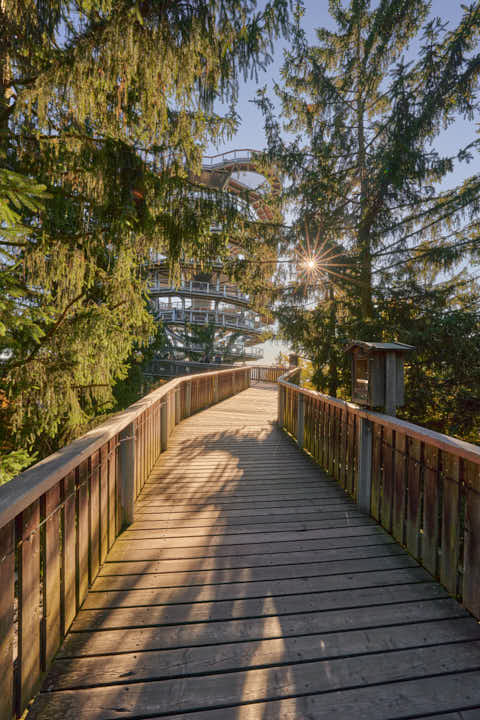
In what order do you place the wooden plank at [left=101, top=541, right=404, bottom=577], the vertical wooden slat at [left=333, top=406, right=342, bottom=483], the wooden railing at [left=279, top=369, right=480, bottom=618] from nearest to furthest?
1. the wooden railing at [left=279, top=369, right=480, bottom=618]
2. the wooden plank at [left=101, top=541, right=404, bottom=577]
3. the vertical wooden slat at [left=333, top=406, right=342, bottom=483]

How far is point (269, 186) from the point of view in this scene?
879 centimetres

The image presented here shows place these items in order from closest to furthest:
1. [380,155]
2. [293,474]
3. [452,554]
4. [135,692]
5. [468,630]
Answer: [135,692] < [468,630] < [452,554] < [293,474] < [380,155]

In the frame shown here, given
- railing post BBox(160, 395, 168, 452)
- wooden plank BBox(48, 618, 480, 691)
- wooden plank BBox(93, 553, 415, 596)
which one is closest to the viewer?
wooden plank BBox(48, 618, 480, 691)

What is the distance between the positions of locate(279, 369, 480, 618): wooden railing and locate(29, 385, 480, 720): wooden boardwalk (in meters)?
0.16

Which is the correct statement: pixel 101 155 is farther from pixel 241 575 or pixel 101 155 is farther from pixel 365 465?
pixel 365 465

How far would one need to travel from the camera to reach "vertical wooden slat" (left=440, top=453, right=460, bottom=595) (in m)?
2.19

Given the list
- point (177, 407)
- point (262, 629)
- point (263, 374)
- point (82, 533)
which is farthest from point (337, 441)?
point (263, 374)

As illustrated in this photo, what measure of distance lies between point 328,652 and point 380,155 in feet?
30.6

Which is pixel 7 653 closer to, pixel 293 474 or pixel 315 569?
pixel 315 569

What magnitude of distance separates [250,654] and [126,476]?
1913mm

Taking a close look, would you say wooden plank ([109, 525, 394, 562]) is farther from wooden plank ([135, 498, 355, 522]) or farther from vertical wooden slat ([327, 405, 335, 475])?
vertical wooden slat ([327, 405, 335, 475])

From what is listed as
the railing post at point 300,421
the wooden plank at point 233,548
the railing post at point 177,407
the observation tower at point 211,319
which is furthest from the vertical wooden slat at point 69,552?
the observation tower at point 211,319

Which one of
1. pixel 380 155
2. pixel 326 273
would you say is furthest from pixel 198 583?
pixel 380 155

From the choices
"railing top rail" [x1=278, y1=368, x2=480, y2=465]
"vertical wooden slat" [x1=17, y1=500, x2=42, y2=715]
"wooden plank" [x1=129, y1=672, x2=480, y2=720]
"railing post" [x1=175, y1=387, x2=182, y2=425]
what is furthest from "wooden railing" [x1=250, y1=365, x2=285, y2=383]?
"vertical wooden slat" [x1=17, y1=500, x2=42, y2=715]
